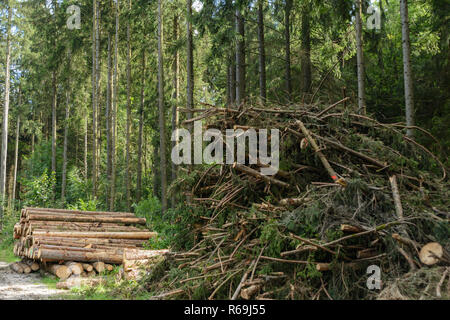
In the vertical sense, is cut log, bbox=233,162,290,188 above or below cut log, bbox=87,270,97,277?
above

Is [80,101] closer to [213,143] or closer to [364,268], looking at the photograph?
[213,143]

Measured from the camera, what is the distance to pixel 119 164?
33031 millimetres

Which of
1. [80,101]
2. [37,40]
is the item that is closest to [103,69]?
[80,101]

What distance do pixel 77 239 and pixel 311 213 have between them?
8.06 metres

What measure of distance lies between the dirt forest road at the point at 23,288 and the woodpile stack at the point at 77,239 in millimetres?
451

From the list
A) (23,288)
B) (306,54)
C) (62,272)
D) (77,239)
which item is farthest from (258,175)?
(306,54)

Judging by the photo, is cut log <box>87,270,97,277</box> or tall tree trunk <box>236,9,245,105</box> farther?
tall tree trunk <box>236,9,245,105</box>

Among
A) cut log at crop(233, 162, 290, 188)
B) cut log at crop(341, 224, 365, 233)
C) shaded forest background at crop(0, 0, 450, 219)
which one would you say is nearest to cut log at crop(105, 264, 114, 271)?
shaded forest background at crop(0, 0, 450, 219)

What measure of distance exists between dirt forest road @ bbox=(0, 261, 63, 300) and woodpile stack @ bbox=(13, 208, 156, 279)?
45cm

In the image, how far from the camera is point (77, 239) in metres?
11.6

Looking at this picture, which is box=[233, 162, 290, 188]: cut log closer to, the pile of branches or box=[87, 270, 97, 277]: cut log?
the pile of branches

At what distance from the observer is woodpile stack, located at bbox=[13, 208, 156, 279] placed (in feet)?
34.7

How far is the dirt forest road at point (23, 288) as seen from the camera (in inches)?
303

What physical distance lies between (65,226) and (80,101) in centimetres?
1850
